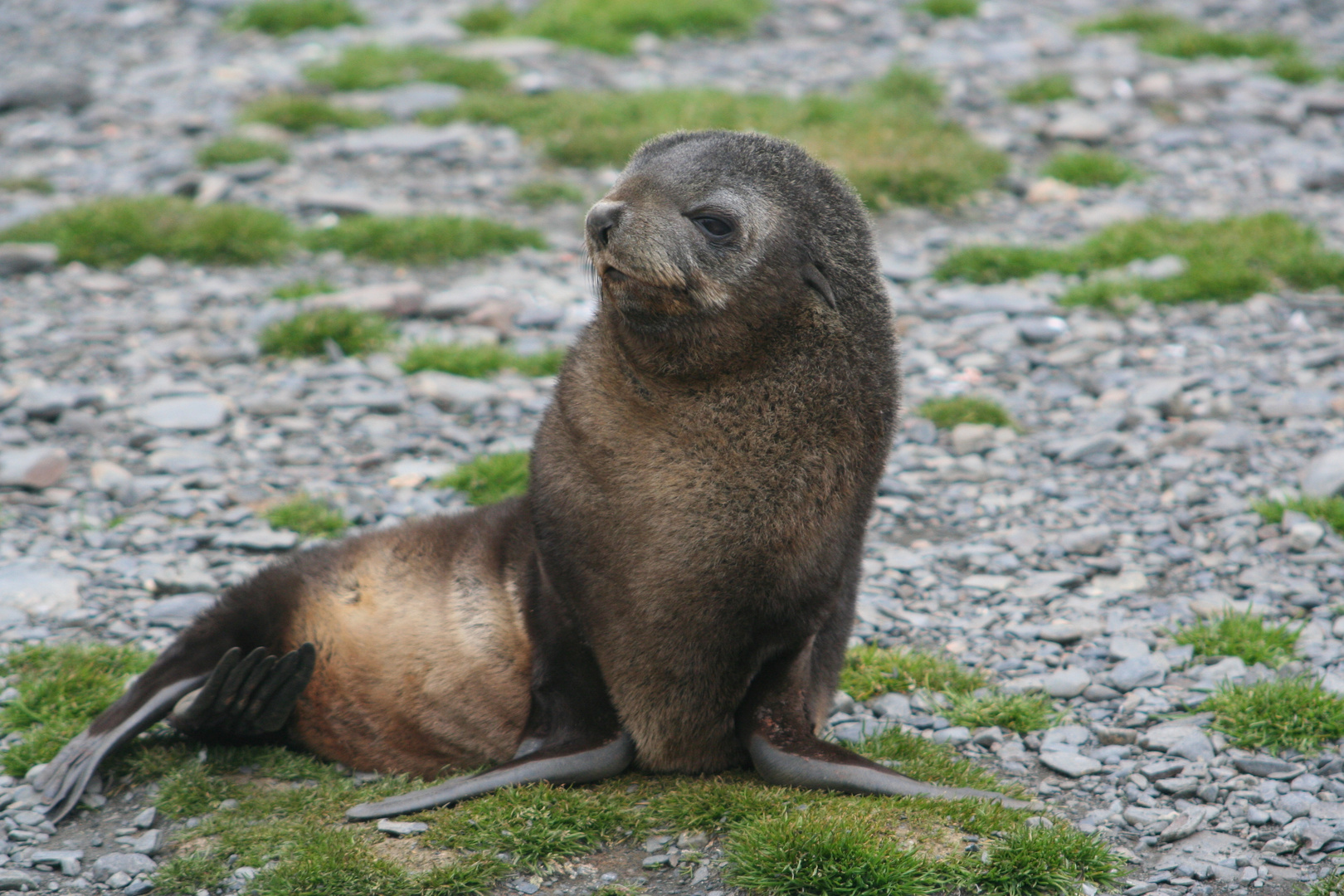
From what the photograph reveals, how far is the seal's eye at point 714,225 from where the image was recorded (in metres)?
3.84

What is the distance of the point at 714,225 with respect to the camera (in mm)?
3855

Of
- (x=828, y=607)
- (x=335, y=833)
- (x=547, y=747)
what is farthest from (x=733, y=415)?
(x=335, y=833)

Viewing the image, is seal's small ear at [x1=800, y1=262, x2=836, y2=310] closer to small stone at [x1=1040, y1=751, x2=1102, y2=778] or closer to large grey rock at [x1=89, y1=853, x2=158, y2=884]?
small stone at [x1=1040, y1=751, x2=1102, y2=778]

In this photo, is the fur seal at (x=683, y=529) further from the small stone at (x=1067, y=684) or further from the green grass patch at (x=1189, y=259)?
the green grass patch at (x=1189, y=259)

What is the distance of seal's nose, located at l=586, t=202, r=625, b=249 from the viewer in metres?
3.70

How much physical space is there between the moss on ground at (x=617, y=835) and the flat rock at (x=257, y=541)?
4.98 ft

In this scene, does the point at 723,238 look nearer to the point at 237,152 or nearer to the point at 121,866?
the point at 121,866

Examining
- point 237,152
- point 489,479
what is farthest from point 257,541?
point 237,152


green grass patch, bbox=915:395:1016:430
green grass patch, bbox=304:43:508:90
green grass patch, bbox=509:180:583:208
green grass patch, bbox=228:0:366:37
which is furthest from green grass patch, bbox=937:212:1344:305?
green grass patch, bbox=228:0:366:37

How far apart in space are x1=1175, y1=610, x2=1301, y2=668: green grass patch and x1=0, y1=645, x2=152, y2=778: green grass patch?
4.01 metres

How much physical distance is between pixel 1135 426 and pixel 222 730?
185 inches

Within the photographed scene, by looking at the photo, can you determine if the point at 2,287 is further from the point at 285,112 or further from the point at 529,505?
the point at 529,505

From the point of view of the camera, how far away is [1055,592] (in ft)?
17.8

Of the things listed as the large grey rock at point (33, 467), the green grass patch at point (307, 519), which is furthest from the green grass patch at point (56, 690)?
the large grey rock at point (33, 467)
